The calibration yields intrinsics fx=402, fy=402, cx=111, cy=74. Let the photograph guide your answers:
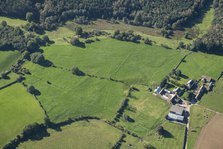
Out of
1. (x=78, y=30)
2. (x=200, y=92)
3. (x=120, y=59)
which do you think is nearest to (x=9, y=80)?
(x=78, y=30)

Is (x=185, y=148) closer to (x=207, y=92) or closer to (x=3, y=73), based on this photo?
(x=207, y=92)

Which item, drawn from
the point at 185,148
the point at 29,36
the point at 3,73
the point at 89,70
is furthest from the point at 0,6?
the point at 185,148

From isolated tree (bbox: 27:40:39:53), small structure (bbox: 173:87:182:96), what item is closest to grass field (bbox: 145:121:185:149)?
small structure (bbox: 173:87:182:96)

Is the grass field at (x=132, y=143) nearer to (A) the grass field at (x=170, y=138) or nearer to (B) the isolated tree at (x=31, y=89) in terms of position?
(A) the grass field at (x=170, y=138)

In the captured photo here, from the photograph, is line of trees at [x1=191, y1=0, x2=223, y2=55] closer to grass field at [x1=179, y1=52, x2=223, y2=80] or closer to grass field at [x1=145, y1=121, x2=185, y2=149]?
grass field at [x1=179, y1=52, x2=223, y2=80]

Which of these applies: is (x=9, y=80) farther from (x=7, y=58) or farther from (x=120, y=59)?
(x=120, y=59)

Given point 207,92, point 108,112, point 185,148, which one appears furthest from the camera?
point 207,92
